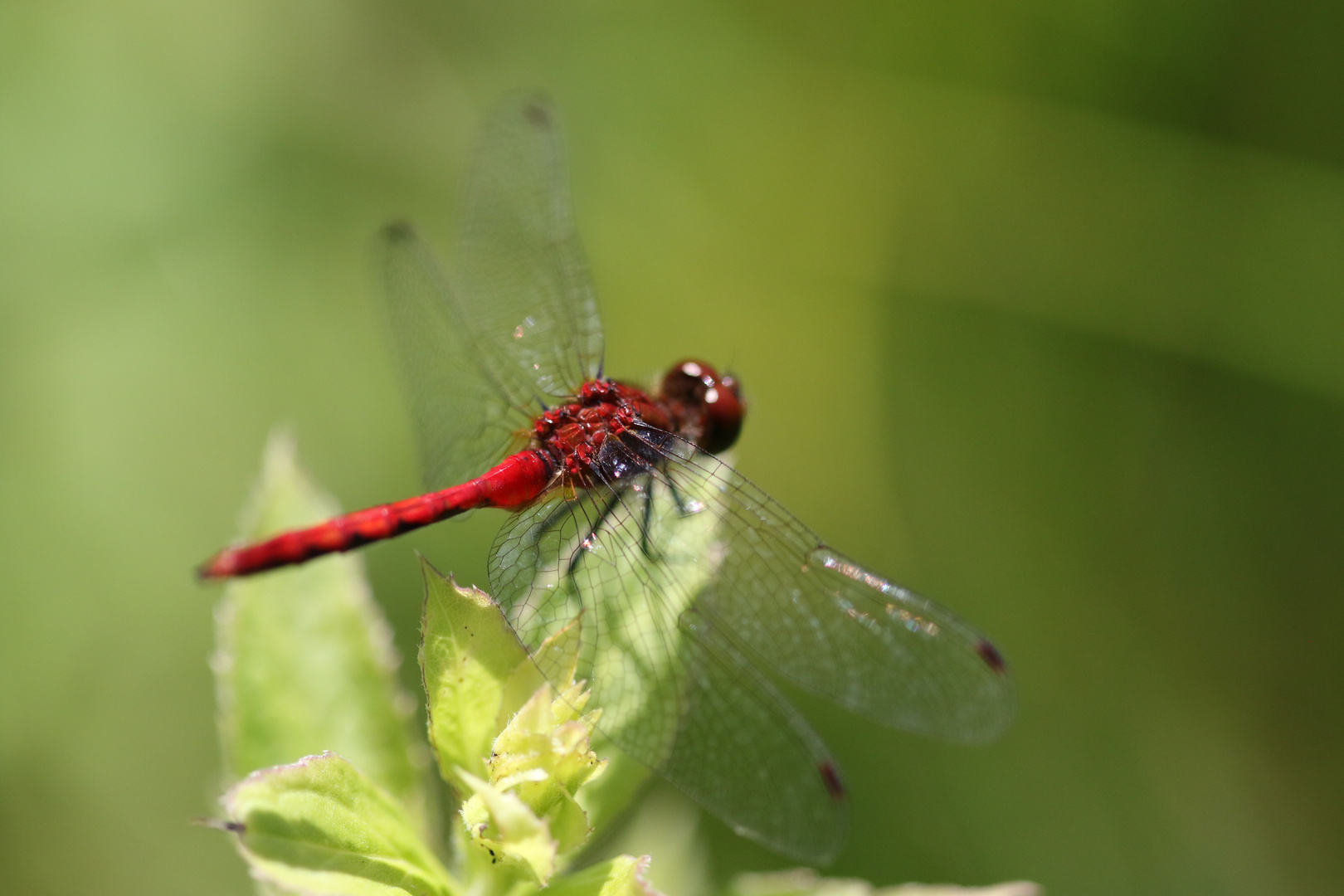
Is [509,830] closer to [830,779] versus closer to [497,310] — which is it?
[830,779]

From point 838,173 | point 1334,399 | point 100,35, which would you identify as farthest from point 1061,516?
point 100,35

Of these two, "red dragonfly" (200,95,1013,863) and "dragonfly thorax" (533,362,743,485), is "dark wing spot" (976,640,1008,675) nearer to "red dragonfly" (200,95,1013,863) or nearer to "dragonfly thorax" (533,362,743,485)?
"red dragonfly" (200,95,1013,863)

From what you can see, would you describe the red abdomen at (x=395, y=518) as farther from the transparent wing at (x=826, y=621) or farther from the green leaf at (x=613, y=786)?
the green leaf at (x=613, y=786)

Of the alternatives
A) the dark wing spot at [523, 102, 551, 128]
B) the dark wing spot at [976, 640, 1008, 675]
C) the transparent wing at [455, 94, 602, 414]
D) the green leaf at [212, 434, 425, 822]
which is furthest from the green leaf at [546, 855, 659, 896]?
the dark wing spot at [523, 102, 551, 128]

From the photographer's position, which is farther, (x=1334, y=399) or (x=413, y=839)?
(x=1334, y=399)

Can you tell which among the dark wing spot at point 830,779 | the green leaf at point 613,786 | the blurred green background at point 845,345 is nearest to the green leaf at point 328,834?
the green leaf at point 613,786

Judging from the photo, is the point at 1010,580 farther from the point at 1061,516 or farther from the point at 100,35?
the point at 100,35

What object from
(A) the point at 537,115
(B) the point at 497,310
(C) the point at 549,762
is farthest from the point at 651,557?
(A) the point at 537,115
